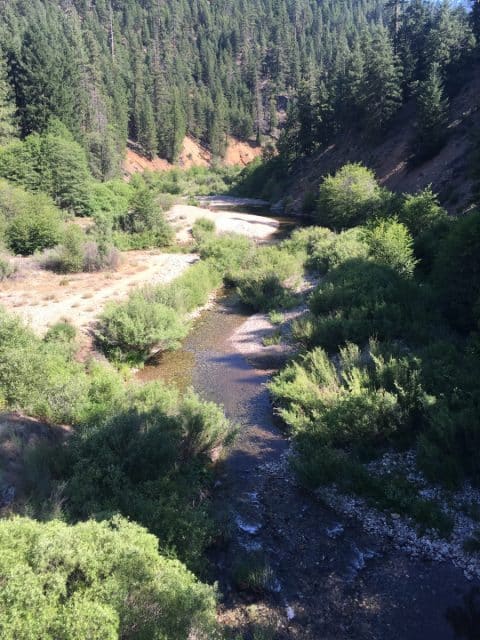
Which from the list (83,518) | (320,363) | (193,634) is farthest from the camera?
(320,363)

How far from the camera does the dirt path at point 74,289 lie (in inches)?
712

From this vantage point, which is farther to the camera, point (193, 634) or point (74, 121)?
point (74, 121)

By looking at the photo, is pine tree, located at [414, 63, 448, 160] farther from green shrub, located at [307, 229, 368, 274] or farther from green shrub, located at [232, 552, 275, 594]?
green shrub, located at [232, 552, 275, 594]

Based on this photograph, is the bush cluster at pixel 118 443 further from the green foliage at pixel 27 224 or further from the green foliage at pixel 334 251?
the green foliage at pixel 27 224

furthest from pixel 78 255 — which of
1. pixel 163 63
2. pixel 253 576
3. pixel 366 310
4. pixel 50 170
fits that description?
pixel 163 63

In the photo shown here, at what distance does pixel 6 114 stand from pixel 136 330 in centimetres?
3626

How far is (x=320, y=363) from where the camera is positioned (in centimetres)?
1290

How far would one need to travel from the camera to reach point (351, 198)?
32125mm

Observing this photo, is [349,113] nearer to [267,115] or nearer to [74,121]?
[74,121]

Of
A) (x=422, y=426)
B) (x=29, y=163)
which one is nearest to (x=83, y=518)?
(x=422, y=426)

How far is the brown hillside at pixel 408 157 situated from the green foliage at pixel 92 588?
87.0 ft

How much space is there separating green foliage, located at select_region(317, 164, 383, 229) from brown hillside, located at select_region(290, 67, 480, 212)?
487cm

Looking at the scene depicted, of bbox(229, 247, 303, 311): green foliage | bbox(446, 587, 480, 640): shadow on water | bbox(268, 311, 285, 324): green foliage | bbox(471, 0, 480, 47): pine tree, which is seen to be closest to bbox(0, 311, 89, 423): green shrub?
bbox(446, 587, 480, 640): shadow on water

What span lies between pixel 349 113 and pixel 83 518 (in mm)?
56363
